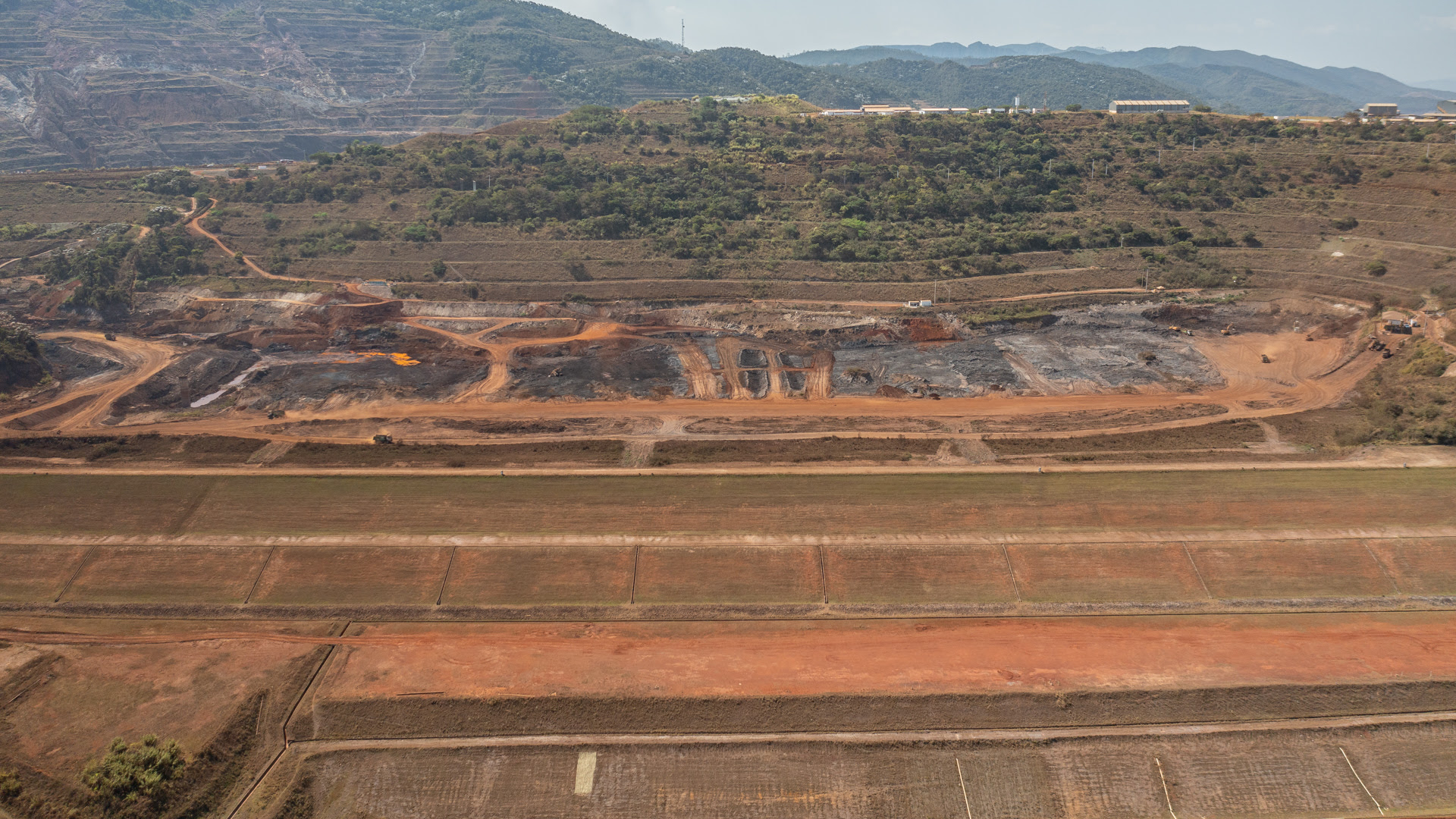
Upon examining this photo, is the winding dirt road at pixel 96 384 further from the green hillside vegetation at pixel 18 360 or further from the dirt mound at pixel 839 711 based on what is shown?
the dirt mound at pixel 839 711

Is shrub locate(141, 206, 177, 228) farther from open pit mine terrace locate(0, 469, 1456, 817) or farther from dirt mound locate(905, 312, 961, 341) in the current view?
dirt mound locate(905, 312, 961, 341)

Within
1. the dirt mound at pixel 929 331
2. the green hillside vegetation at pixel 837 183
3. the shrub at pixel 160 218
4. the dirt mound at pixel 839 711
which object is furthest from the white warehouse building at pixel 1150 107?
the shrub at pixel 160 218

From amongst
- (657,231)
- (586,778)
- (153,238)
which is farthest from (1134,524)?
(153,238)

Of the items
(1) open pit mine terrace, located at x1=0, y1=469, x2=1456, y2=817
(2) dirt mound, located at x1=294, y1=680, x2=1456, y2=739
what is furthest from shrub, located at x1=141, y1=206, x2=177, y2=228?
(2) dirt mound, located at x1=294, y1=680, x2=1456, y2=739

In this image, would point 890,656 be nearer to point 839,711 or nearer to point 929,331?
point 839,711

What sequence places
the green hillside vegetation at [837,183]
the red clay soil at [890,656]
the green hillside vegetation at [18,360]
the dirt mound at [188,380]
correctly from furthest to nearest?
the green hillside vegetation at [837,183] → the green hillside vegetation at [18,360] → the dirt mound at [188,380] → the red clay soil at [890,656]

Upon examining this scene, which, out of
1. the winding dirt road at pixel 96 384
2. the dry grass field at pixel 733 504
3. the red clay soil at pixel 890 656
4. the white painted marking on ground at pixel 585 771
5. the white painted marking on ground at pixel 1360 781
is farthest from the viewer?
the winding dirt road at pixel 96 384

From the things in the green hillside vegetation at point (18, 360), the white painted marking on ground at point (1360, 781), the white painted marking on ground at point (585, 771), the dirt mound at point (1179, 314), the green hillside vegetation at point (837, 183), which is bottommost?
the white painted marking on ground at point (585, 771)
